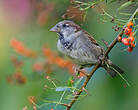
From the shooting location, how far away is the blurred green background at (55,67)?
119 inches

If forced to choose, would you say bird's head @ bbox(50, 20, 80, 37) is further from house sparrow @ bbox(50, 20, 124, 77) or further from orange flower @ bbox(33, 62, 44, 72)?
orange flower @ bbox(33, 62, 44, 72)

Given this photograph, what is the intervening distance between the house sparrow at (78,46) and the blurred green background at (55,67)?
0.14 m

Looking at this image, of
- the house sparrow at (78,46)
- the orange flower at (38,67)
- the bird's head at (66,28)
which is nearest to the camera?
the house sparrow at (78,46)

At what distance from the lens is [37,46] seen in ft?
10.7

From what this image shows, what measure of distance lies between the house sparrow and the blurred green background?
0.46 feet

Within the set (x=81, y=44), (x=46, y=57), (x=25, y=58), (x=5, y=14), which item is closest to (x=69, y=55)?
(x=81, y=44)

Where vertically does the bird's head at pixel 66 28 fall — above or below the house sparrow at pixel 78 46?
above

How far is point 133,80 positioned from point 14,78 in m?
0.98

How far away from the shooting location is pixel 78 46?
2.85 meters

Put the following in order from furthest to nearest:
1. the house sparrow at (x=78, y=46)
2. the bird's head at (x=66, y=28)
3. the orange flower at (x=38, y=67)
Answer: the orange flower at (x=38, y=67) < the bird's head at (x=66, y=28) < the house sparrow at (x=78, y=46)

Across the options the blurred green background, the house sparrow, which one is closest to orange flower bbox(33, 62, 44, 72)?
the blurred green background

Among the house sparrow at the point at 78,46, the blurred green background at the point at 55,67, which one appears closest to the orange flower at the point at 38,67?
the blurred green background at the point at 55,67

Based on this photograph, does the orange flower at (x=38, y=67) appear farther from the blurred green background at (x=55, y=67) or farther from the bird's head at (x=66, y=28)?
the bird's head at (x=66, y=28)

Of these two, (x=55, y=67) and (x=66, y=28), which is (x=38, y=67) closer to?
(x=55, y=67)
